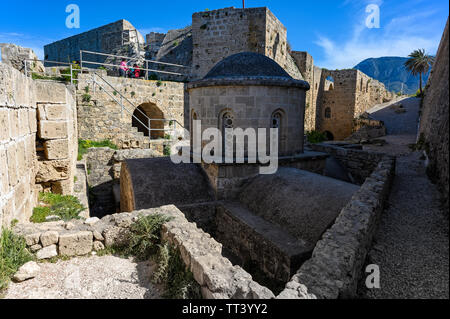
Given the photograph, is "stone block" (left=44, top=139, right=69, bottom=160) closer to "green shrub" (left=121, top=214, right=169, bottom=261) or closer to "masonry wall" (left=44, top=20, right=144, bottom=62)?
"green shrub" (left=121, top=214, right=169, bottom=261)

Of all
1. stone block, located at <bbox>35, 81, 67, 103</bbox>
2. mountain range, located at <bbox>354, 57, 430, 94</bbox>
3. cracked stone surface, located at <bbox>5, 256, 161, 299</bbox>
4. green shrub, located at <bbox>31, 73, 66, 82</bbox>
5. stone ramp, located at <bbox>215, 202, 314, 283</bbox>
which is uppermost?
mountain range, located at <bbox>354, 57, 430, 94</bbox>

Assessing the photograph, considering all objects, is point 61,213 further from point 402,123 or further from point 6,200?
point 402,123

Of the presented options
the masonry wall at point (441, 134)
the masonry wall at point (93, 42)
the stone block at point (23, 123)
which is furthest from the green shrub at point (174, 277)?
the masonry wall at point (93, 42)

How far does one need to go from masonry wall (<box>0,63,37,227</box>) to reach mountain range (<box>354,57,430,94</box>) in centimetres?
9290

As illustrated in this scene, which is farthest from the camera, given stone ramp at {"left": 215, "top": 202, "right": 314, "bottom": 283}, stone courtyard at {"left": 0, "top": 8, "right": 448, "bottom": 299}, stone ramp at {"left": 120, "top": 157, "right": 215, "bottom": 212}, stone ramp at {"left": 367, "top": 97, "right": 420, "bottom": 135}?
stone ramp at {"left": 367, "top": 97, "right": 420, "bottom": 135}

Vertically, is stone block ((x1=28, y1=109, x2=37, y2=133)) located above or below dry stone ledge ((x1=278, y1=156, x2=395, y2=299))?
above

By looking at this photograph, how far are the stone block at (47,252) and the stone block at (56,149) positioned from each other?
3.04 m

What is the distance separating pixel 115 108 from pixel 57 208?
930cm

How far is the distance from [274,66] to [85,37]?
2435 cm

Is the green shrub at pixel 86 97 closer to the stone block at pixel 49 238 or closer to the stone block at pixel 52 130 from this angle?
the stone block at pixel 52 130

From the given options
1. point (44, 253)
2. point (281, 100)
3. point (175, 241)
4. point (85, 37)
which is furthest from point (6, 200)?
point (85, 37)

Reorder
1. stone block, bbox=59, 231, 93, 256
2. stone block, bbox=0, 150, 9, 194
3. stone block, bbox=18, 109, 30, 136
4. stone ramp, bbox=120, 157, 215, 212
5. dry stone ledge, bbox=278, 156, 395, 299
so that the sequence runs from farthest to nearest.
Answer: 1. stone ramp, bbox=120, 157, 215, 212
2. stone block, bbox=18, 109, 30, 136
3. stone block, bbox=59, 231, 93, 256
4. stone block, bbox=0, 150, 9, 194
5. dry stone ledge, bbox=278, 156, 395, 299

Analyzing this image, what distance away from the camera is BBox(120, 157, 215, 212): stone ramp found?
764 cm

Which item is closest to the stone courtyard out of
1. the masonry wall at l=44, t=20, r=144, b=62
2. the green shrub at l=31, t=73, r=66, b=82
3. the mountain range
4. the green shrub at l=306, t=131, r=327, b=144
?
the green shrub at l=31, t=73, r=66, b=82
